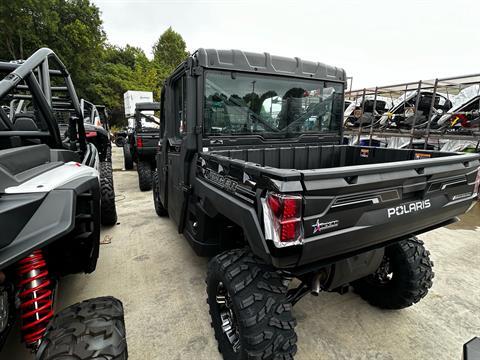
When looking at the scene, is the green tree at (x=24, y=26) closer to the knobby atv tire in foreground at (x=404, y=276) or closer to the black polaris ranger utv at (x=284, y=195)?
the black polaris ranger utv at (x=284, y=195)

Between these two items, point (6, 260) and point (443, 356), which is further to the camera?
point (443, 356)

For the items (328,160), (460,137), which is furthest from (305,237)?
(460,137)

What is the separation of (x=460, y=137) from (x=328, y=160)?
5.46 metres

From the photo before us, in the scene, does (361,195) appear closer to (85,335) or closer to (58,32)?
(85,335)

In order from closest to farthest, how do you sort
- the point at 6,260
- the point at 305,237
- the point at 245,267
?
the point at 6,260
the point at 305,237
the point at 245,267

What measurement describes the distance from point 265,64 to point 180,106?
962 millimetres

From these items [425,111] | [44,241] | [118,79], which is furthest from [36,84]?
[118,79]

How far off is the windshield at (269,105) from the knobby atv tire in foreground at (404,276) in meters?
1.48

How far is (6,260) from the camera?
3.13ft

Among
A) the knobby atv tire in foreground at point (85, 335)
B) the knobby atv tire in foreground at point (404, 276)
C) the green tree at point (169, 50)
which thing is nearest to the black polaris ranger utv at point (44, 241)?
the knobby atv tire in foreground at point (85, 335)

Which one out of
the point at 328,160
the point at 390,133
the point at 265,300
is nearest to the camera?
the point at 265,300

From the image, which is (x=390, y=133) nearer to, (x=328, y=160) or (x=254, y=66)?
(x=328, y=160)

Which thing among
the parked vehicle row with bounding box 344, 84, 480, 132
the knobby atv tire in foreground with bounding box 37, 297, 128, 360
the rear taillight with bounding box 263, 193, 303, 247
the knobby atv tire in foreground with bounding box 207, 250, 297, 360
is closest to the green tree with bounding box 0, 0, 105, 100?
the parked vehicle row with bounding box 344, 84, 480, 132

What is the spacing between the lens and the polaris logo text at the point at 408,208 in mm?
1514
